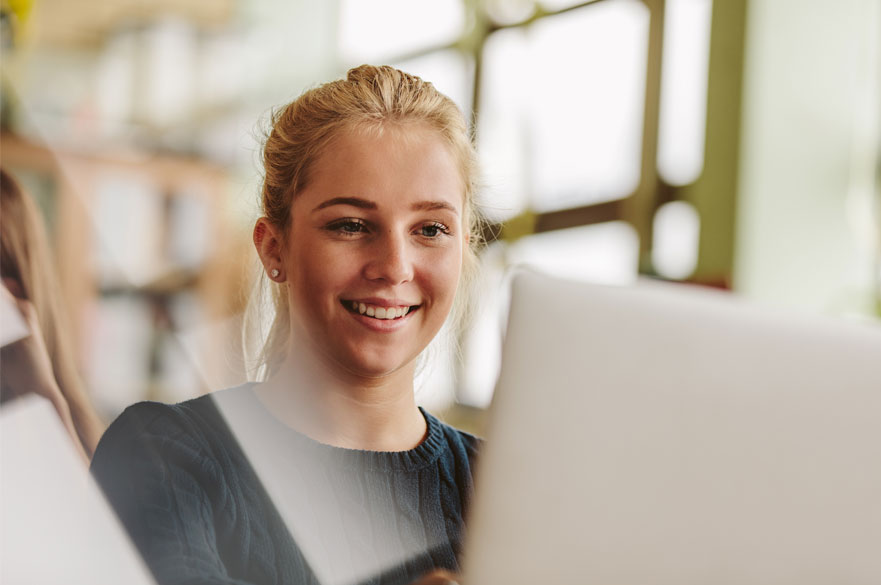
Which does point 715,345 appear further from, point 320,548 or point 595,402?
point 320,548

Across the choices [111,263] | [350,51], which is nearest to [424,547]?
[350,51]

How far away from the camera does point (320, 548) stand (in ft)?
2.54

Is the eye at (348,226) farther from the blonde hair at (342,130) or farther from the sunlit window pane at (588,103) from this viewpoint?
the sunlit window pane at (588,103)

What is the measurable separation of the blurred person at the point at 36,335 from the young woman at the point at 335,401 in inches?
3.0

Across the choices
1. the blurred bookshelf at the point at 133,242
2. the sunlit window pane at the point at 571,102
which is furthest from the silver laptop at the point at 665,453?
the sunlit window pane at the point at 571,102

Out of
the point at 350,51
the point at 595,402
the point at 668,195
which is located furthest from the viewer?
the point at 668,195

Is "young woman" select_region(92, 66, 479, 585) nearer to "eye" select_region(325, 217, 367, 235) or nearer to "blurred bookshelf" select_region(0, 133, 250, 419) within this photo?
"eye" select_region(325, 217, 367, 235)

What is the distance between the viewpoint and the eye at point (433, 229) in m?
0.83

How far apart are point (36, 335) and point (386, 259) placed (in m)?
0.35

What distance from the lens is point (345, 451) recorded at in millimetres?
817

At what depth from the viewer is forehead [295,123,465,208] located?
815 millimetres

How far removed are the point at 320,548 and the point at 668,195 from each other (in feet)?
8.00

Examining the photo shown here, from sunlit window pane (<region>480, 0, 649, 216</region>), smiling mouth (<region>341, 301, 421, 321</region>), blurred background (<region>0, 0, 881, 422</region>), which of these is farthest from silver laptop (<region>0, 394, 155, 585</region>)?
sunlit window pane (<region>480, 0, 649, 216</region>)

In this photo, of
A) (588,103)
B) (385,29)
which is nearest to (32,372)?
(385,29)
